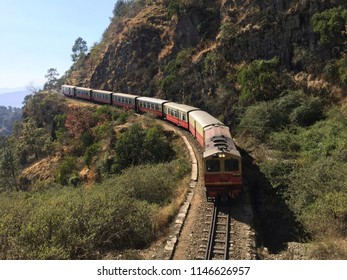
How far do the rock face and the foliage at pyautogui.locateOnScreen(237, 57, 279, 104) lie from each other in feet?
8.94

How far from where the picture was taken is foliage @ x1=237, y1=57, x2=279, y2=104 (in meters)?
32.2

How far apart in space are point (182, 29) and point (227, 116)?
2345 cm

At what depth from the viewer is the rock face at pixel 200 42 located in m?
34.8

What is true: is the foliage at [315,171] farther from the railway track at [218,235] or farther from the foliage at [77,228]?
the foliage at [77,228]

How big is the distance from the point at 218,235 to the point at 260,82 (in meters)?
21.6

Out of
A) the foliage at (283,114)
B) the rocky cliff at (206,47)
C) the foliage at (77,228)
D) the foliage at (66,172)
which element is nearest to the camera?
the foliage at (77,228)

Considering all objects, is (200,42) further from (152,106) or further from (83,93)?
(83,93)

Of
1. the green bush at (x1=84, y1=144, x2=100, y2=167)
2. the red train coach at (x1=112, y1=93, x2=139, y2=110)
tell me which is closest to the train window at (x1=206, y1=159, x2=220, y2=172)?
the green bush at (x1=84, y1=144, x2=100, y2=167)

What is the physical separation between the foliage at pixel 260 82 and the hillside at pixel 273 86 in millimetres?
103

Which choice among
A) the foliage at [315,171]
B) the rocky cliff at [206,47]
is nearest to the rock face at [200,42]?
the rocky cliff at [206,47]

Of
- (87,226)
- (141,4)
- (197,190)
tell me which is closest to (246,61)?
(197,190)

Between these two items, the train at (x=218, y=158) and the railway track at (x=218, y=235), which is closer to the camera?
the railway track at (x=218, y=235)

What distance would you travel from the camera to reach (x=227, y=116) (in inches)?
1469
